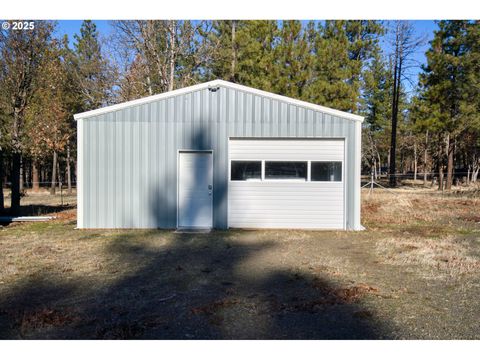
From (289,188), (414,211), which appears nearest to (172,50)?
(289,188)

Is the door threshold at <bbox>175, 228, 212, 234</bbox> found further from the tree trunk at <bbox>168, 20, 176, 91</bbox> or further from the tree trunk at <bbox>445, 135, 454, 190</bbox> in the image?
the tree trunk at <bbox>445, 135, 454, 190</bbox>

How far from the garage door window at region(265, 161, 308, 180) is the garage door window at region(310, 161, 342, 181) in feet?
0.92

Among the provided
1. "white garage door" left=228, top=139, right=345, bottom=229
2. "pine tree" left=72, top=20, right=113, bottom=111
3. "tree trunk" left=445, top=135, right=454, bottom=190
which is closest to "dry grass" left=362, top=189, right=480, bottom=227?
"white garage door" left=228, top=139, right=345, bottom=229

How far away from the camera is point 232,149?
35.8ft

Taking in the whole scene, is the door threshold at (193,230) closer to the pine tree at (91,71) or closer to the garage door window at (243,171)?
the garage door window at (243,171)

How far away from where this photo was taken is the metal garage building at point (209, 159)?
10742mm

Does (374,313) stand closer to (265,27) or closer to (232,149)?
(232,149)

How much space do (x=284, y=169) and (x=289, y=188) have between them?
52 centimetres

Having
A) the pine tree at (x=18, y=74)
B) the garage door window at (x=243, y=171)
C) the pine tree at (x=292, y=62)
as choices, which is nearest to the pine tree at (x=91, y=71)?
the pine tree at (x=18, y=74)

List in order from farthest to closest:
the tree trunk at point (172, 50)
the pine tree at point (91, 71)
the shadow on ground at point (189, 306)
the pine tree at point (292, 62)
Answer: the pine tree at point (91, 71)
the tree trunk at point (172, 50)
the pine tree at point (292, 62)
the shadow on ground at point (189, 306)

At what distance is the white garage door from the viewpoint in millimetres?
10844

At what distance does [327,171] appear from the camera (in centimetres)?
1095

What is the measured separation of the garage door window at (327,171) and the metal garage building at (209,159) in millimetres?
96

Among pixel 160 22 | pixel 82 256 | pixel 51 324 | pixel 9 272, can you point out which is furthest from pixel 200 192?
pixel 160 22
